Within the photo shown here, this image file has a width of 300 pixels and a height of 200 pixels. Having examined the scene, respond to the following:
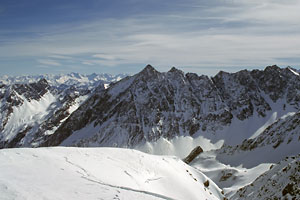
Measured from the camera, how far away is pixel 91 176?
18.5 meters

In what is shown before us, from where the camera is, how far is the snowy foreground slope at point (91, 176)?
14292mm

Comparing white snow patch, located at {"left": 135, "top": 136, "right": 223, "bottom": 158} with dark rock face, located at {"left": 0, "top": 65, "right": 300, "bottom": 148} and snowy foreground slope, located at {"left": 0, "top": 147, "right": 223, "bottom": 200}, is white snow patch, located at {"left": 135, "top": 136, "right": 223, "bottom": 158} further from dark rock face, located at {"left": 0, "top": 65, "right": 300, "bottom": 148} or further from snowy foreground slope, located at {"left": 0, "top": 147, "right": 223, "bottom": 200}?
snowy foreground slope, located at {"left": 0, "top": 147, "right": 223, "bottom": 200}

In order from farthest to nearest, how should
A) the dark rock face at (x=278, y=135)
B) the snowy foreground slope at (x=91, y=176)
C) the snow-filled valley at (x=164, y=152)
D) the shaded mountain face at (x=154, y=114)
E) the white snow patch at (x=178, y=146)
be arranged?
the shaded mountain face at (x=154, y=114), the white snow patch at (x=178, y=146), the dark rock face at (x=278, y=135), the snow-filled valley at (x=164, y=152), the snowy foreground slope at (x=91, y=176)

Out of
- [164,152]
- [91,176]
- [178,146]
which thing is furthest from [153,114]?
[91,176]

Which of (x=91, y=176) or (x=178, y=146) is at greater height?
(x=91, y=176)

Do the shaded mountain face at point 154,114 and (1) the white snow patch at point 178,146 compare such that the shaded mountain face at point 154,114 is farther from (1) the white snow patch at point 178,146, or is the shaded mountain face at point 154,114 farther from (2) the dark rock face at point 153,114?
(1) the white snow patch at point 178,146

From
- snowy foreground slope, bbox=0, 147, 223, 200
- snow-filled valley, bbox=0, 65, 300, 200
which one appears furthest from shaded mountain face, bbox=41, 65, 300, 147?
snowy foreground slope, bbox=0, 147, 223, 200

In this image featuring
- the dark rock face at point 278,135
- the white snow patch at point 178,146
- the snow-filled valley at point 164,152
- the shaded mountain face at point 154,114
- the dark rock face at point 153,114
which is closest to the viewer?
the snow-filled valley at point 164,152

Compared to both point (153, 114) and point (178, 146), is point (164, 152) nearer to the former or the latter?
point (178, 146)

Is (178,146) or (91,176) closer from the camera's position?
(91,176)

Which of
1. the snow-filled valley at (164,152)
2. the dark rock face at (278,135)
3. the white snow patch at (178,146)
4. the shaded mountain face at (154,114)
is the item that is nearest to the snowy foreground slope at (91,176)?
the snow-filled valley at (164,152)

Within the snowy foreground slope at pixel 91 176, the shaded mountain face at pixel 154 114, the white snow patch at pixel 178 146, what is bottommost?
the white snow patch at pixel 178 146

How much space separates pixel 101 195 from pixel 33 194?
3.87 meters

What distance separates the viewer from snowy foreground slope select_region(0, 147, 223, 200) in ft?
46.9
